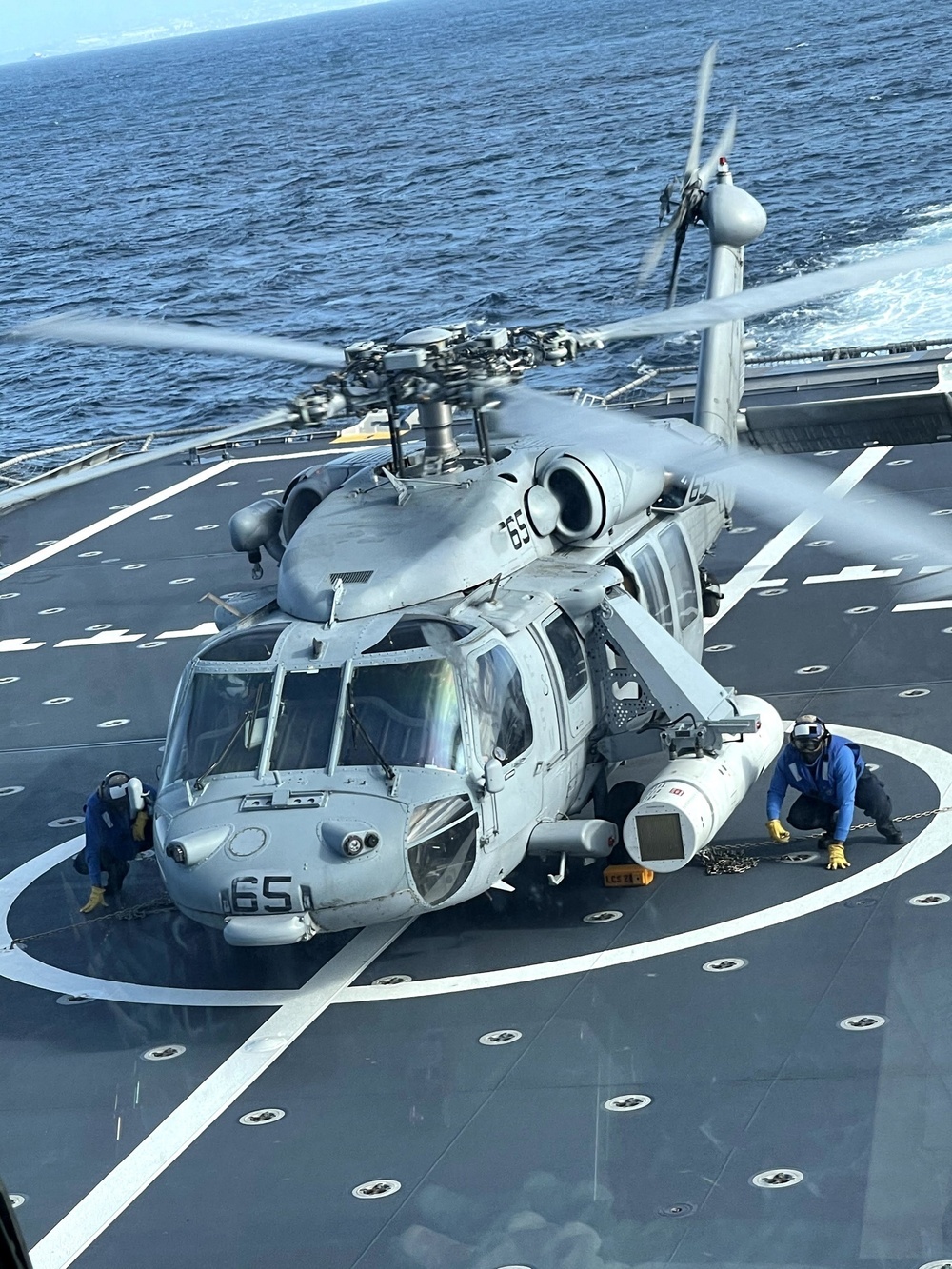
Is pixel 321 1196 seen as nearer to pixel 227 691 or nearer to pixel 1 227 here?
pixel 227 691

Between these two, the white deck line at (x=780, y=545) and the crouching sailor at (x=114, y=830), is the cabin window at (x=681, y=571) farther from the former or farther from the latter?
the crouching sailor at (x=114, y=830)

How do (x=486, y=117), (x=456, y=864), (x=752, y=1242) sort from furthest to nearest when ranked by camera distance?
(x=486, y=117) < (x=456, y=864) < (x=752, y=1242)

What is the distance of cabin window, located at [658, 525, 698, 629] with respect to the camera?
613 inches

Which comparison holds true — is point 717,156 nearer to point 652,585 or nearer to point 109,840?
point 652,585

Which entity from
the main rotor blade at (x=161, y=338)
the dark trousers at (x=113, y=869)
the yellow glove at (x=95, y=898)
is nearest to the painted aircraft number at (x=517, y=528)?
the main rotor blade at (x=161, y=338)

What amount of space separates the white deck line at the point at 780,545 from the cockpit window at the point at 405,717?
7.36 metres

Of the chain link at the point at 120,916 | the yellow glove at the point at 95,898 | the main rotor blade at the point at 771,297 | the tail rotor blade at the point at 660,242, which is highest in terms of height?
the main rotor blade at the point at 771,297

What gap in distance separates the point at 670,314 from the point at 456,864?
4516 millimetres

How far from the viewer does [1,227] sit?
92062 mm

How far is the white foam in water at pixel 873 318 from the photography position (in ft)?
125

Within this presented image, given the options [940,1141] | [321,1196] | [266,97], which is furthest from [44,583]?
[266,97]

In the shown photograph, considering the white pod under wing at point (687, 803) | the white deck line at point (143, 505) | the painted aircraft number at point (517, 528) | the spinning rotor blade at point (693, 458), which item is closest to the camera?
the spinning rotor blade at point (693, 458)

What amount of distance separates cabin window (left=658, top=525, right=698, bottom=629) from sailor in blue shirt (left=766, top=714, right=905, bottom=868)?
2.38m

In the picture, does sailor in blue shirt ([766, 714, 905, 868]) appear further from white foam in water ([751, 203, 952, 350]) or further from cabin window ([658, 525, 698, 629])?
white foam in water ([751, 203, 952, 350])
